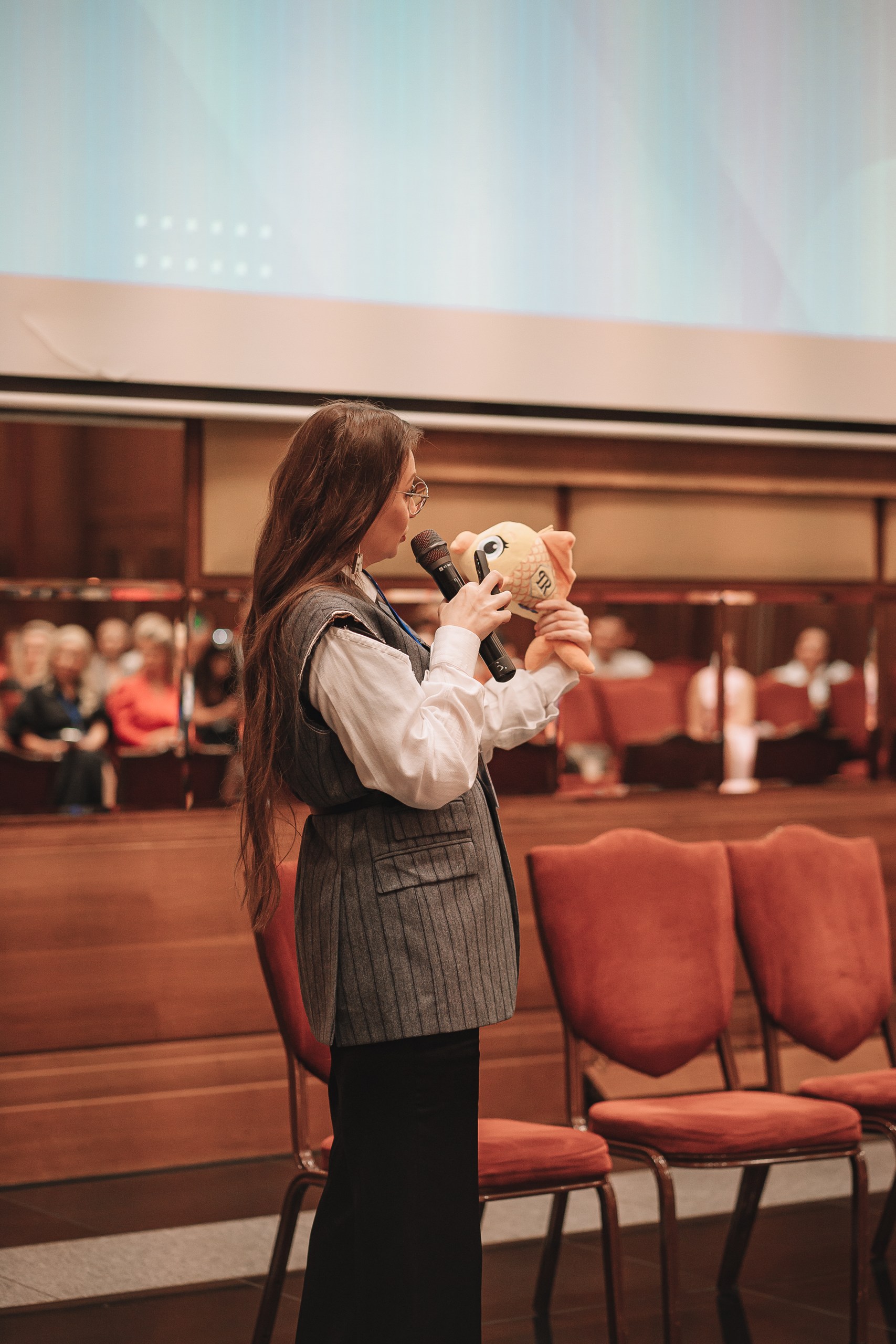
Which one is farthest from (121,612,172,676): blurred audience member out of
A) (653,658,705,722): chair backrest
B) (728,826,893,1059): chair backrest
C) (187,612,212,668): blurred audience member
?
(728,826,893,1059): chair backrest

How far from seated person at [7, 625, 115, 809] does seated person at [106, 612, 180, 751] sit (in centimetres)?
7

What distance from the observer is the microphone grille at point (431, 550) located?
6.41ft

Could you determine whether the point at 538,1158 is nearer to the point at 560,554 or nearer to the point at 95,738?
the point at 560,554

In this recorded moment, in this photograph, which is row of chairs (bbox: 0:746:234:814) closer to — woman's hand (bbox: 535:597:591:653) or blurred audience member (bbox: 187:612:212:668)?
blurred audience member (bbox: 187:612:212:668)

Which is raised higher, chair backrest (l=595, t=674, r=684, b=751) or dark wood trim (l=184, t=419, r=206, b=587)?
dark wood trim (l=184, t=419, r=206, b=587)

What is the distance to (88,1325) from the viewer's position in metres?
2.80

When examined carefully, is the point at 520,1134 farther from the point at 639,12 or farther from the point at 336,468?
the point at 639,12

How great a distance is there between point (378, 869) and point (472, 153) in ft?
9.92

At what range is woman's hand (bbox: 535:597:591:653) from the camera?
6.86ft

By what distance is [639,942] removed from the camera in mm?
2994

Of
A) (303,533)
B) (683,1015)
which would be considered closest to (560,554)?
(303,533)

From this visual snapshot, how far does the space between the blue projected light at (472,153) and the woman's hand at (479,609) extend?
241cm

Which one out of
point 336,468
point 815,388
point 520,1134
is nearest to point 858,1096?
point 520,1134

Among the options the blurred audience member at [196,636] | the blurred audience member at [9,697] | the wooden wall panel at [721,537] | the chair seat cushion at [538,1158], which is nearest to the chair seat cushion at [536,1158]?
the chair seat cushion at [538,1158]
